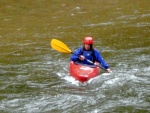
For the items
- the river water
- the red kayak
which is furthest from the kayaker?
the river water

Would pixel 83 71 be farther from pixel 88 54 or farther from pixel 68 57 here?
pixel 68 57

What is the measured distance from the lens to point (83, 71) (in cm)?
916

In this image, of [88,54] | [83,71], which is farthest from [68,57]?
[83,71]

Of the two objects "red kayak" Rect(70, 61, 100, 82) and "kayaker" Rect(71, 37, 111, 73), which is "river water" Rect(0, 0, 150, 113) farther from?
"kayaker" Rect(71, 37, 111, 73)

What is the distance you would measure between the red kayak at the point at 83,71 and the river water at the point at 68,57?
12 cm

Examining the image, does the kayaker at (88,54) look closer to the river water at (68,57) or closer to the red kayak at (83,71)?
the red kayak at (83,71)

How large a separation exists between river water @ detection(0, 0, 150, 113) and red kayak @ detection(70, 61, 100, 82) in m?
0.12

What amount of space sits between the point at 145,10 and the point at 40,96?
11.1 m

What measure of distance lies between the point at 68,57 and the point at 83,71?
8.99ft

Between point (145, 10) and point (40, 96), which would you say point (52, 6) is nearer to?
point (145, 10)

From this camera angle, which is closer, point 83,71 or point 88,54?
point 83,71

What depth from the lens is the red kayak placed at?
29.6 feet

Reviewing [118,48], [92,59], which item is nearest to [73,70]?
[92,59]

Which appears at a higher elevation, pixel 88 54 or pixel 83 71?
pixel 88 54
